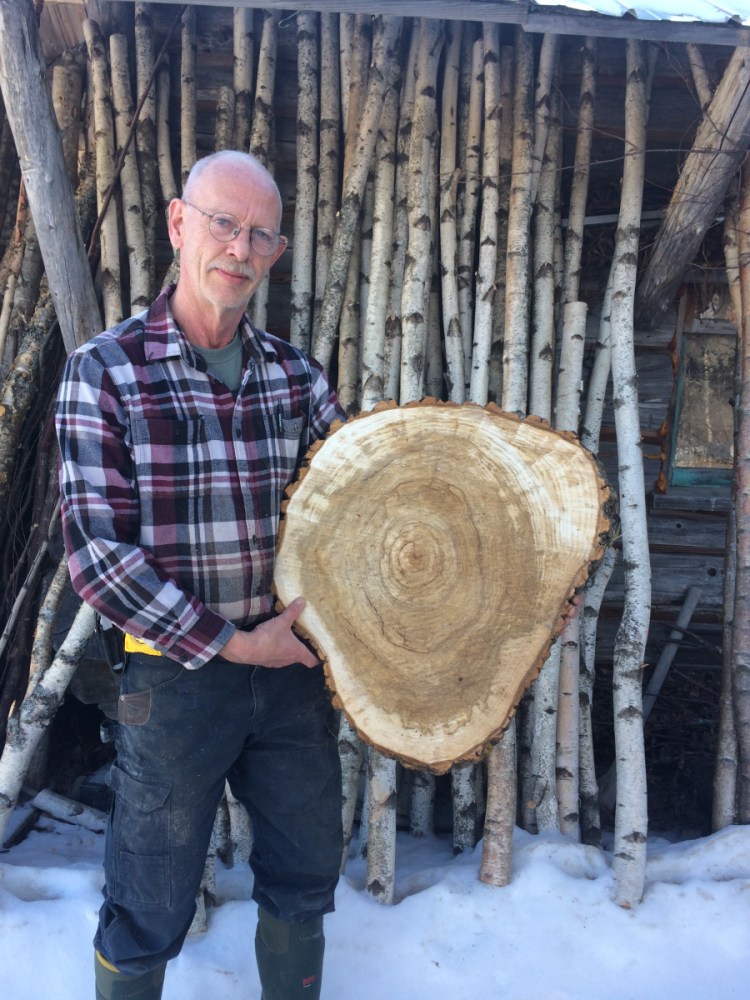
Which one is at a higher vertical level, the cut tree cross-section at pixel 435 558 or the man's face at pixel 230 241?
the man's face at pixel 230 241

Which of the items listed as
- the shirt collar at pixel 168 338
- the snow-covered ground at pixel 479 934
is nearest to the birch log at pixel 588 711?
the snow-covered ground at pixel 479 934

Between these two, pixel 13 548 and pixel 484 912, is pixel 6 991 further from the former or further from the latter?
pixel 13 548

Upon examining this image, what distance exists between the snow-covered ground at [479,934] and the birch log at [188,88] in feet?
10.0

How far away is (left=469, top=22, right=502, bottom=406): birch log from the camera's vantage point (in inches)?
118

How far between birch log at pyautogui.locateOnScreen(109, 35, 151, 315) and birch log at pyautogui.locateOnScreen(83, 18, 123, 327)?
0.14 feet

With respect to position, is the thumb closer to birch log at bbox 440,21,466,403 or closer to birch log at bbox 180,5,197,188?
birch log at bbox 440,21,466,403

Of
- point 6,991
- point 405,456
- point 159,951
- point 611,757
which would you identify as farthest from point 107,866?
point 611,757

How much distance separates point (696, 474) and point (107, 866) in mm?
3345

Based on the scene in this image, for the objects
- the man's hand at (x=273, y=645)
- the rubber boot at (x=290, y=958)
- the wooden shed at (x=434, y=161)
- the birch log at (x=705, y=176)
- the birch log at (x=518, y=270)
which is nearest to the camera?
the man's hand at (x=273, y=645)

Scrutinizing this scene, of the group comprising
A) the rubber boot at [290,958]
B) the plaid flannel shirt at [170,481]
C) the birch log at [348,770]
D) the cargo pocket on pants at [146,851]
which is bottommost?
the rubber boot at [290,958]

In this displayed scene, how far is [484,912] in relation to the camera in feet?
8.50

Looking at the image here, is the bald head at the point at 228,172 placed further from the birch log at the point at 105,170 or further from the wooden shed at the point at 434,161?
the birch log at the point at 105,170

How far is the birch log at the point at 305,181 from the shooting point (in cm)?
313

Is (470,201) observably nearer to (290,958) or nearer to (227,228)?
(227,228)
